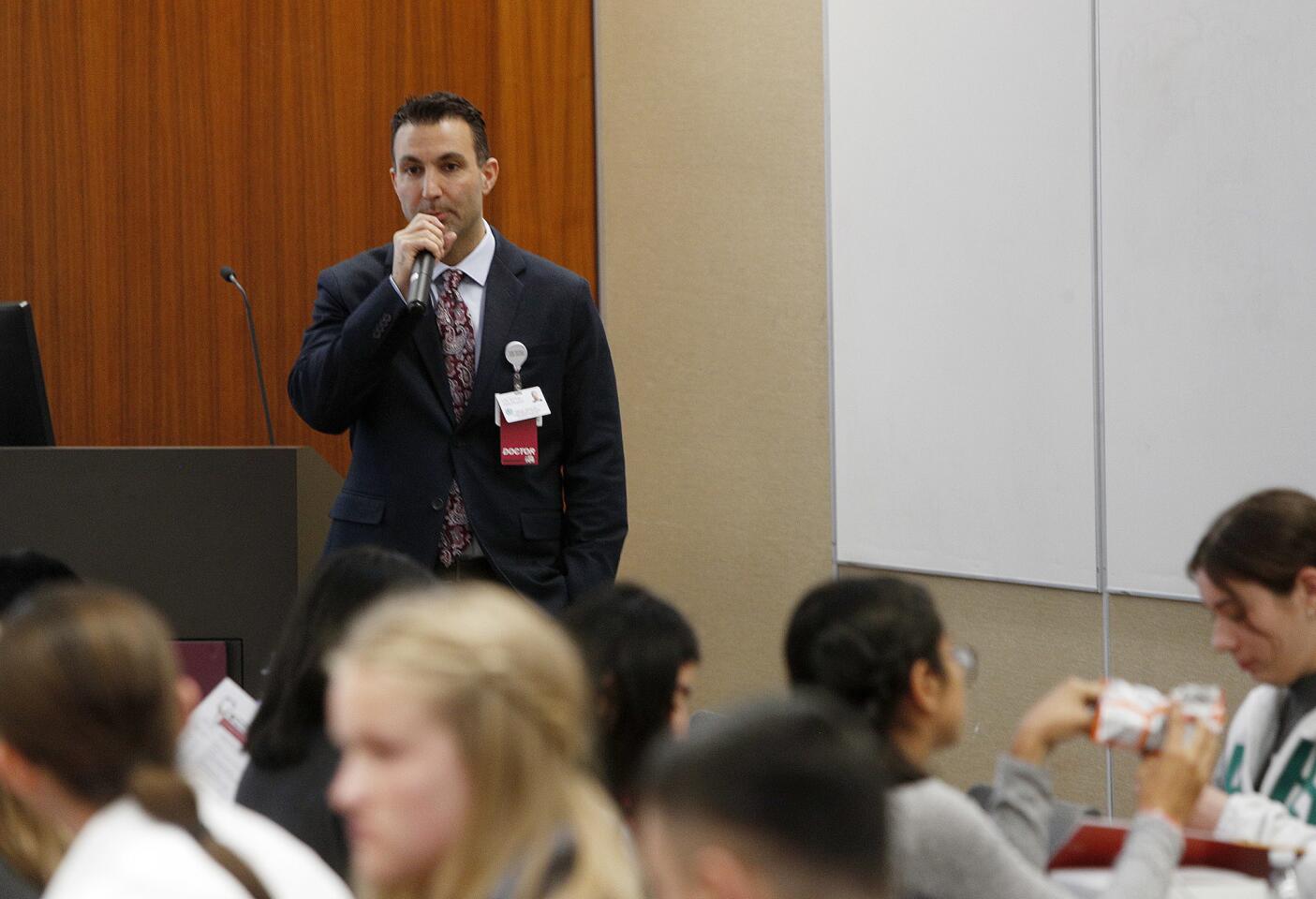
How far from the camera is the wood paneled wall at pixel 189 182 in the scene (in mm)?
5391

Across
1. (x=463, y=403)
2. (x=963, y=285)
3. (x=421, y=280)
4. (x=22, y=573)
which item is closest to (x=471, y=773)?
(x=22, y=573)

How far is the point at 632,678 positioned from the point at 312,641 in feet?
1.46

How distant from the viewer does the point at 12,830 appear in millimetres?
1840

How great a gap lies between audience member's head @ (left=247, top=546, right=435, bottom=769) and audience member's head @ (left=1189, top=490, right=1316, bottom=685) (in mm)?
1080

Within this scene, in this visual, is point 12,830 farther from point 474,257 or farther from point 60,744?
point 474,257

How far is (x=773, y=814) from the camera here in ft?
3.44

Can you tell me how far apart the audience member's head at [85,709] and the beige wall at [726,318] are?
3041 mm

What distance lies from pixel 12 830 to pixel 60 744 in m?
0.42

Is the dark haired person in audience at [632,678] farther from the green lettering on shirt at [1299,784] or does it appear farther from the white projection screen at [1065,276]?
the white projection screen at [1065,276]

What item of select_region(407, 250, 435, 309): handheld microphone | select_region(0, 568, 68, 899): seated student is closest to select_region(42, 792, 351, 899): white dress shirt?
select_region(0, 568, 68, 899): seated student

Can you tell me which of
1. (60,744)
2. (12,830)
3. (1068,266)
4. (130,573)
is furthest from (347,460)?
(60,744)

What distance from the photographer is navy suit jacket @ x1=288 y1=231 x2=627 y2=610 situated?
326 centimetres

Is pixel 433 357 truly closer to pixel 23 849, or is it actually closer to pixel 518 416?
pixel 518 416

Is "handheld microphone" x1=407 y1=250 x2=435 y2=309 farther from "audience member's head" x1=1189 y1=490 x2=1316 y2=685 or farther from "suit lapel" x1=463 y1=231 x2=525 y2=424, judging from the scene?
"audience member's head" x1=1189 y1=490 x2=1316 y2=685
